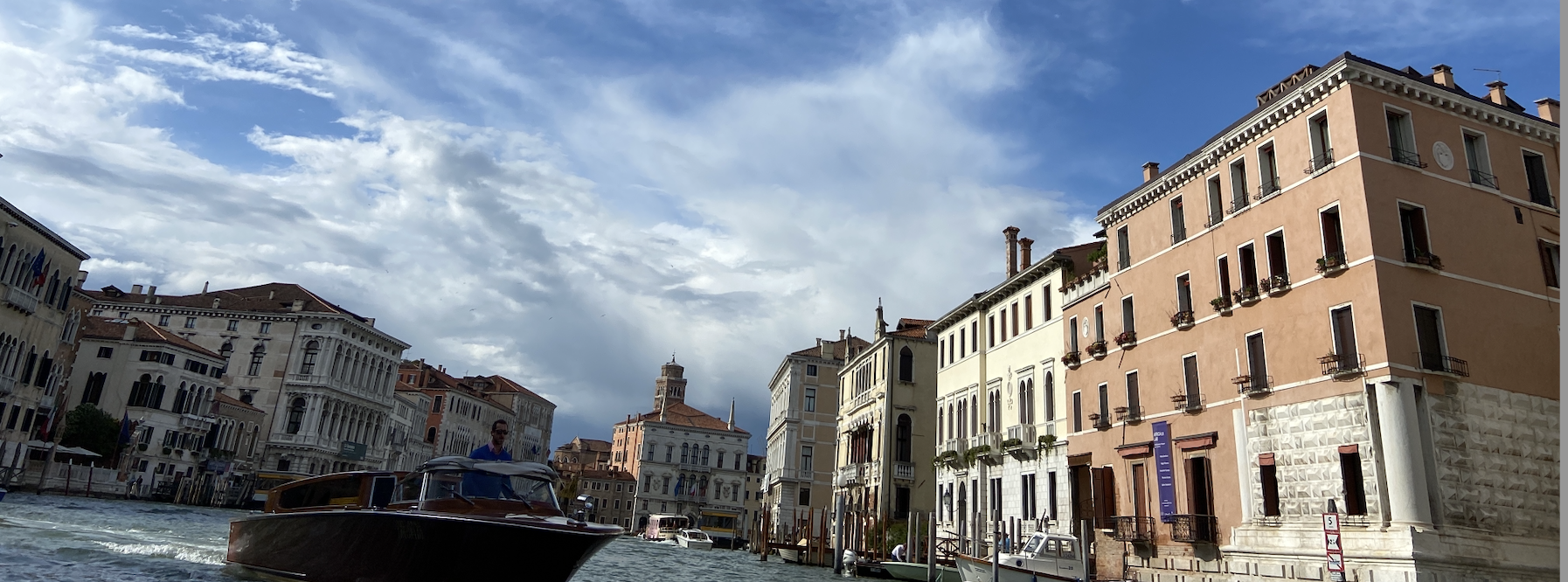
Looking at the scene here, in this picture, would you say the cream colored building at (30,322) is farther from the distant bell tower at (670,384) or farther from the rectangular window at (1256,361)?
the distant bell tower at (670,384)

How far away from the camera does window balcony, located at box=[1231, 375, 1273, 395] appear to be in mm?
18672

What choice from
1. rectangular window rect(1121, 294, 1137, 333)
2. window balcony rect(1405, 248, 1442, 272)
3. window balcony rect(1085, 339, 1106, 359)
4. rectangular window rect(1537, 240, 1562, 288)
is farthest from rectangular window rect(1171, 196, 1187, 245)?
rectangular window rect(1537, 240, 1562, 288)

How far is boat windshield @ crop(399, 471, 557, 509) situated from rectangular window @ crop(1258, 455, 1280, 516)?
1437cm

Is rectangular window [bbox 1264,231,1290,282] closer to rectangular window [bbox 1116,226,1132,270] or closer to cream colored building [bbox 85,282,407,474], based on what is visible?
rectangular window [bbox 1116,226,1132,270]

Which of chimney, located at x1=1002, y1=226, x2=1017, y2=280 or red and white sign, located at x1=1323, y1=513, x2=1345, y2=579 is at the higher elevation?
chimney, located at x1=1002, y1=226, x2=1017, y2=280

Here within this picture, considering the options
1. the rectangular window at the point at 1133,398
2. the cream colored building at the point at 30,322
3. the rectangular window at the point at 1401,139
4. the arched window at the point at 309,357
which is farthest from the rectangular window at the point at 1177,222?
the arched window at the point at 309,357

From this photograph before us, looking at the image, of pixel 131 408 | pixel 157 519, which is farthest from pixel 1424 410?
pixel 131 408

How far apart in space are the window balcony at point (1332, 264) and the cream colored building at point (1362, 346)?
36mm

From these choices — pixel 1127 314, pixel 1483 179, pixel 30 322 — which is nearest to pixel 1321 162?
pixel 1483 179

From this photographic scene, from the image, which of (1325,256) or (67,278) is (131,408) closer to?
(67,278)

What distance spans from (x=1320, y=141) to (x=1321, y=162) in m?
0.61

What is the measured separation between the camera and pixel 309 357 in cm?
6288

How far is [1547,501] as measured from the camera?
1695cm

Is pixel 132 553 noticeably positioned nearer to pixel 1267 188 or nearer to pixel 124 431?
pixel 1267 188
